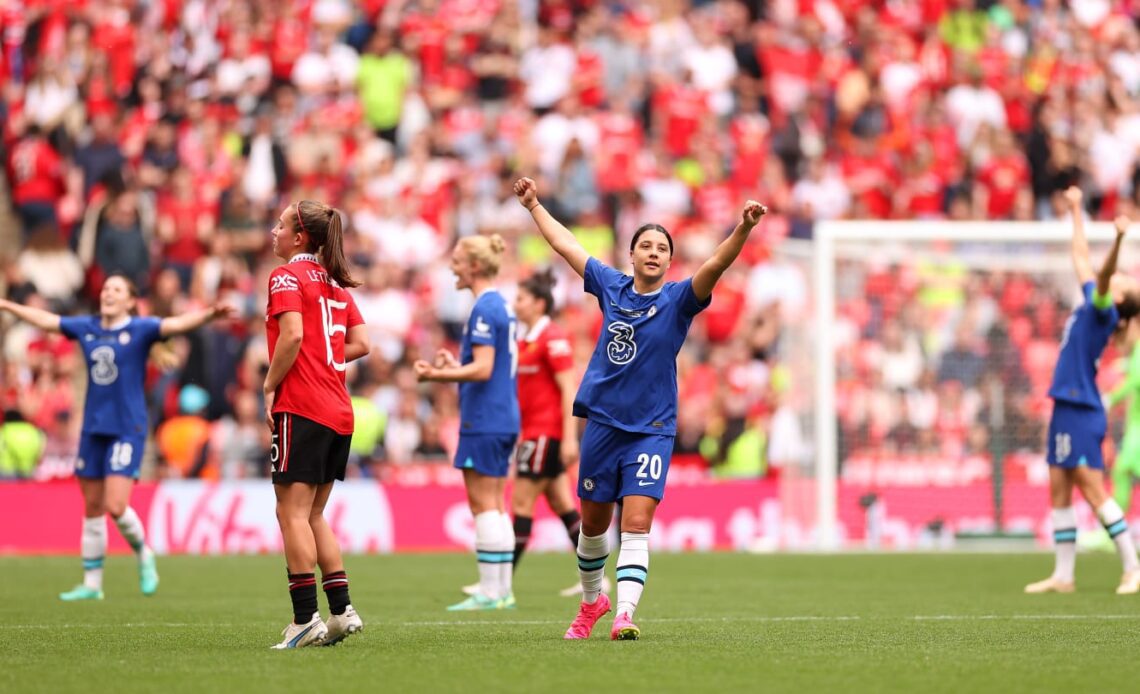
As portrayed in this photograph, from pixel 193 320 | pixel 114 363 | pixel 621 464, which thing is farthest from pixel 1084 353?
pixel 114 363

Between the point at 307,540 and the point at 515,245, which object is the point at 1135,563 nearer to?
the point at 307,540

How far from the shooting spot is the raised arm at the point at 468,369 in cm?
1111

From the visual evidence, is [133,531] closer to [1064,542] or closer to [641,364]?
[641,364]

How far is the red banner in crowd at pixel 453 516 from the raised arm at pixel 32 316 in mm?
7181

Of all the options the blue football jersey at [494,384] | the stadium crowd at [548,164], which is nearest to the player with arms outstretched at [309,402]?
the blue football jersey at [494,384]

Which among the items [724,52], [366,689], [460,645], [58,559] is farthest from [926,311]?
[366,689]

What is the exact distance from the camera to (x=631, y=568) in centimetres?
970

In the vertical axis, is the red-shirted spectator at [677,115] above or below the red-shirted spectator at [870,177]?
above

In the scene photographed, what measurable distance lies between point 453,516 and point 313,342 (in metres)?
12.2

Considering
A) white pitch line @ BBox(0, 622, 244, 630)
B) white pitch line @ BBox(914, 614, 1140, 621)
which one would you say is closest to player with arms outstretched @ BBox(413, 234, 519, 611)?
white pitch line @ BBox(0, 622, 244, 630)

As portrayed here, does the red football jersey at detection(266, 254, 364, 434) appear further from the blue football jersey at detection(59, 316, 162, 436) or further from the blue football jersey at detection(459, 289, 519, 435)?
the blue football jersey at detection(59, 316, 162, 436)

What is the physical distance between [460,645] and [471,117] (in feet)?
58.0

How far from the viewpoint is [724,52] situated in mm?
28250

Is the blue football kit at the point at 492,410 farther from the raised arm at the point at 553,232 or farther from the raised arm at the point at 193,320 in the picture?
the raised arm at the point at 553,232
